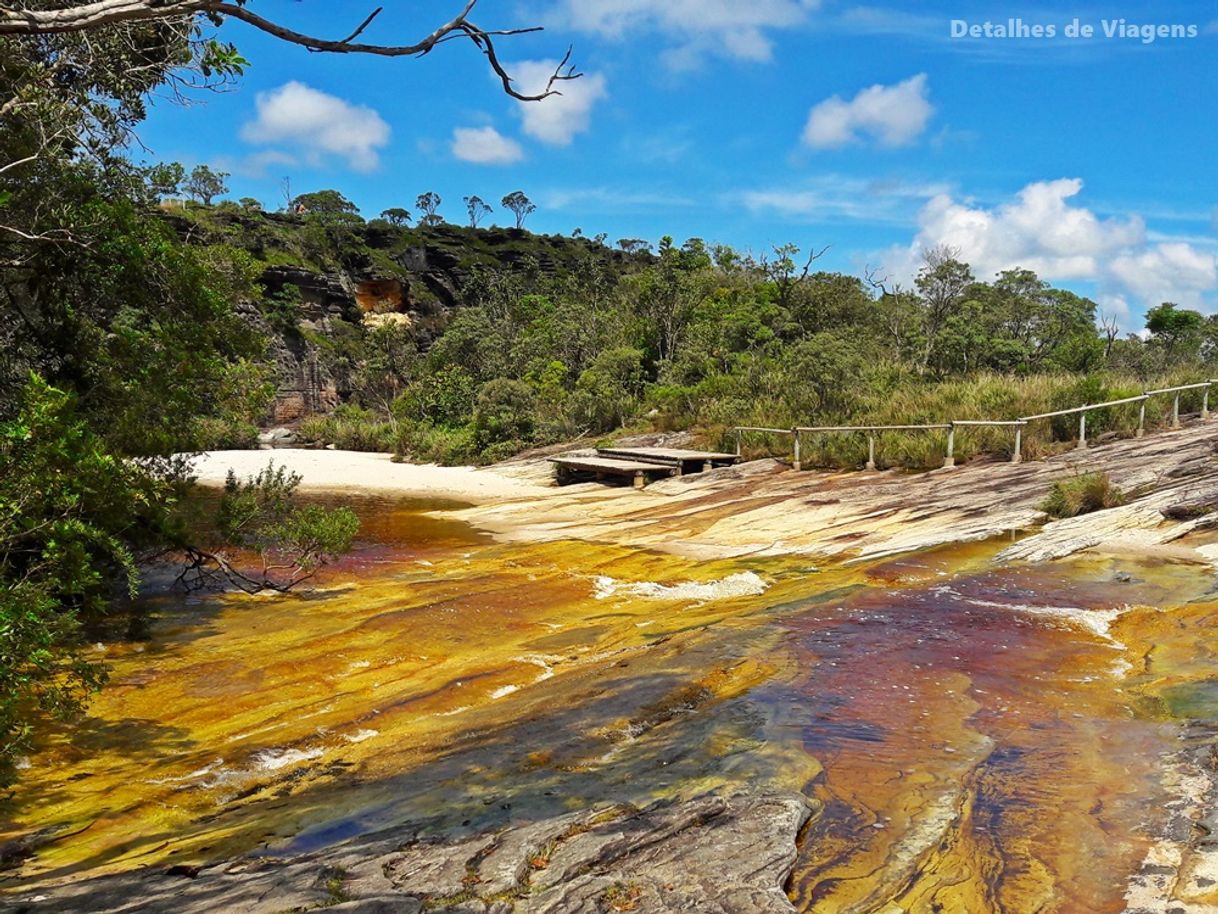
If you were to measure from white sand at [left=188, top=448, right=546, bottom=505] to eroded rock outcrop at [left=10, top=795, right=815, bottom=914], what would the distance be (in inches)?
819

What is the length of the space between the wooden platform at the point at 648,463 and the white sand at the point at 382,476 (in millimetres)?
2044

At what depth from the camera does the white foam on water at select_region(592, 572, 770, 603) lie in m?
11.3

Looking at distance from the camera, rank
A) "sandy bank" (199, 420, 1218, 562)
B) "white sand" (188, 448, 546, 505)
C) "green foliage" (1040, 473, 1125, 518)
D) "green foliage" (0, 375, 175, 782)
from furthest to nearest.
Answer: "white sand" (188, 448, 546, 505)
"green foliage" (1040, 473, 1125, 518)
"sandy bank" (199, 420, 1218, 562)
"green foliage" (0, 375, 175, 782)

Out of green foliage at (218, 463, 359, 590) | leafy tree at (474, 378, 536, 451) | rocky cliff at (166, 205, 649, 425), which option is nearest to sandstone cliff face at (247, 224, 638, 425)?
rocky cliff at (166, 205, 649, 425)

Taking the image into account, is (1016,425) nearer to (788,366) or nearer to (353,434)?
(788,366)

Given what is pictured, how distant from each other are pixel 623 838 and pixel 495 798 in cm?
109

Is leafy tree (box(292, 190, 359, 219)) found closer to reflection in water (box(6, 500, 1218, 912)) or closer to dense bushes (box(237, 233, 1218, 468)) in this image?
dense bushes (box(237, 233, 1218, 468))

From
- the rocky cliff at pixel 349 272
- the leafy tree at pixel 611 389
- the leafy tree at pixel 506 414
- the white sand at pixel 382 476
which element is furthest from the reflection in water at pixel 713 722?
the rocky cliff at pixel 349 272

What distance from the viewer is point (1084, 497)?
12.9 metres

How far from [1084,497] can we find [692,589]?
6421mm

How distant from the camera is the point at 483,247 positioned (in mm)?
103812

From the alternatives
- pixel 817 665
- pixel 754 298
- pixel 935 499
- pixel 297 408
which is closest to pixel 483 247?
pixel 297 408

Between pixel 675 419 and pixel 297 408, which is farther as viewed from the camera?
pixel 297 408

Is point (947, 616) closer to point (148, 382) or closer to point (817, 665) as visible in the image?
point (817, 665)
